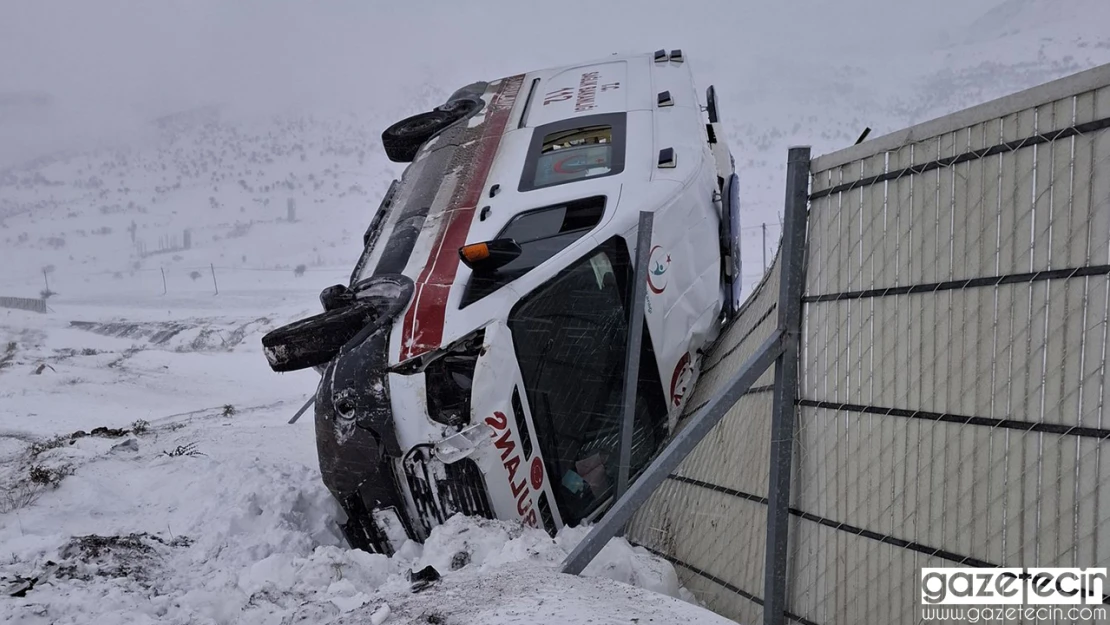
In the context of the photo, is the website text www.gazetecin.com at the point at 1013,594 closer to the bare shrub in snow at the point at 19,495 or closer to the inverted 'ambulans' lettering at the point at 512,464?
the inverted 'ambulans' lettering at the point at 512,464

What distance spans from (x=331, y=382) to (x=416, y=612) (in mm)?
1672

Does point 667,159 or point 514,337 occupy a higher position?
point 667,159

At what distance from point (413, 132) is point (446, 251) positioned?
2.99 m

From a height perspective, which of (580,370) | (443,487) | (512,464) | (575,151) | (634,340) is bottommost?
(443,487)

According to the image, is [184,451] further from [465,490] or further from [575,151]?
[575,151]

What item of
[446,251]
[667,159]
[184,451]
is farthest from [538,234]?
[184,451]

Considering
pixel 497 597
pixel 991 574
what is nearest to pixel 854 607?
pixel 991 574

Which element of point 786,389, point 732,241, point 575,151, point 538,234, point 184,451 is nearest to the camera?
point 786,389

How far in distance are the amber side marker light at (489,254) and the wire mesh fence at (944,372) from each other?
5.13 ft

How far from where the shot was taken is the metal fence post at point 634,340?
411 cm

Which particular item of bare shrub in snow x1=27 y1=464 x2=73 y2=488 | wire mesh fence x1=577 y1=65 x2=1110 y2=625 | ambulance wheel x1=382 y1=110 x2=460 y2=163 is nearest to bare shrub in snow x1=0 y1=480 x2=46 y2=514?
bare shrub in snow x1=27 y1=464 x2=73 y2=488

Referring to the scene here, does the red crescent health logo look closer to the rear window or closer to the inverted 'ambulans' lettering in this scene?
the inverted 'ambulans' lettering

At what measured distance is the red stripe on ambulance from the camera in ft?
12.7

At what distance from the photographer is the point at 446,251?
14.5 ft
